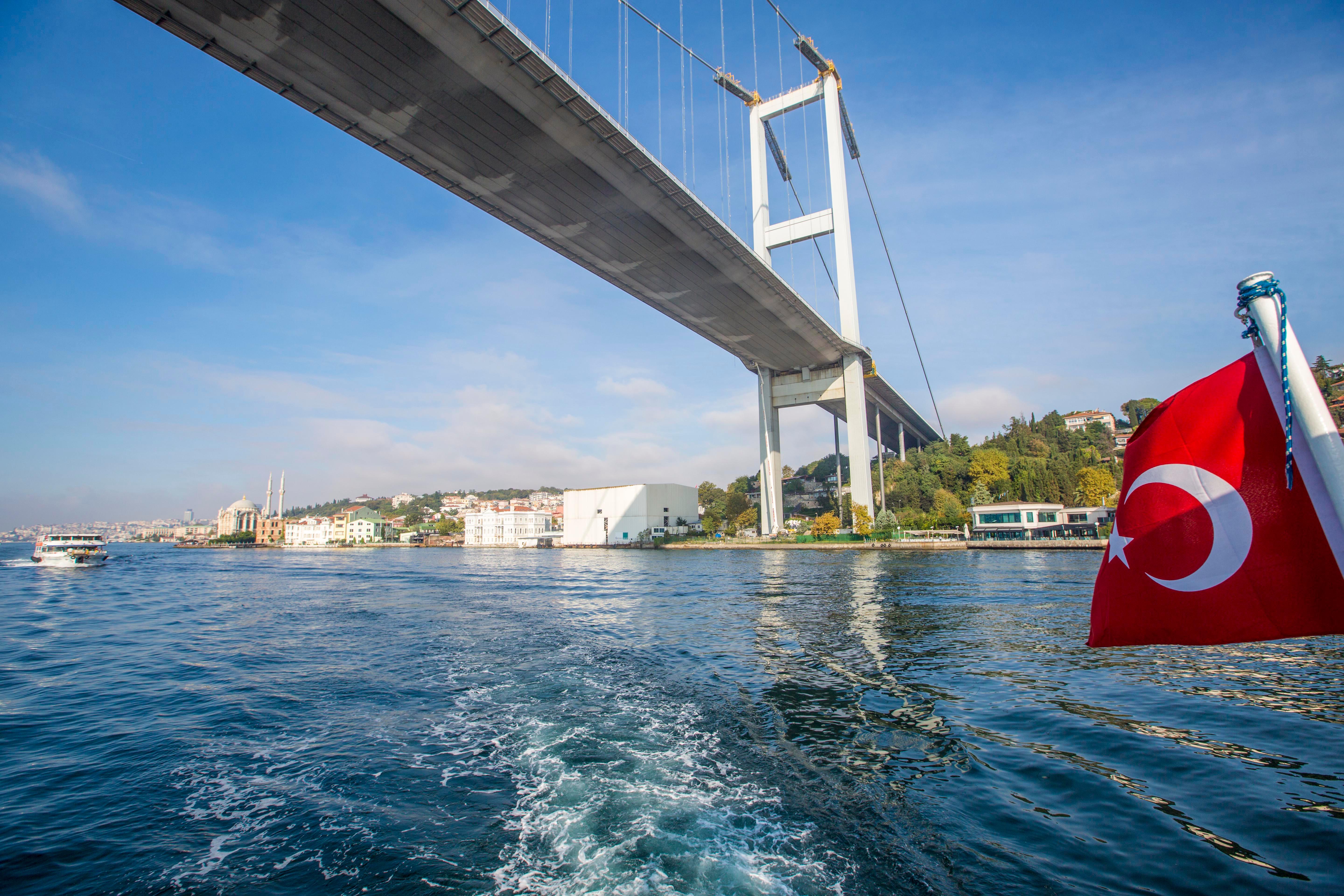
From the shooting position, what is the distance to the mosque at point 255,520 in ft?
322

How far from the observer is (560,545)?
239ft

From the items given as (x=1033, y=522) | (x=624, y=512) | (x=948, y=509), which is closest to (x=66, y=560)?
(x=624, y=512)

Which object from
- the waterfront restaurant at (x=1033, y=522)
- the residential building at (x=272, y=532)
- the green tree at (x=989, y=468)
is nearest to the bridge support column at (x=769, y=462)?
the waterfront restaurant at (x=1033, y=522)

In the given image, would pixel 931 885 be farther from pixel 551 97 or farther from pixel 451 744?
pixel 551 97

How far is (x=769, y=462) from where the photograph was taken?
47.2 metres

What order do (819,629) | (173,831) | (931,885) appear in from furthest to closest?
(819,629) < (173,831) < (931,885)

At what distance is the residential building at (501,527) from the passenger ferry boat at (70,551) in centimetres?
4863

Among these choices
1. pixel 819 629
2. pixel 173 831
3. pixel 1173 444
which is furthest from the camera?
pixel 819 629

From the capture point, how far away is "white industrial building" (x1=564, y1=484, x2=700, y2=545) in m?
59.9

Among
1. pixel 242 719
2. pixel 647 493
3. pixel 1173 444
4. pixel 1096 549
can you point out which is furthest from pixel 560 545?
pixel 1173 444

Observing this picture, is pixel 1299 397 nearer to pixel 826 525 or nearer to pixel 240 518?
pixel 826 525

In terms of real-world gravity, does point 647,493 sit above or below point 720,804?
above

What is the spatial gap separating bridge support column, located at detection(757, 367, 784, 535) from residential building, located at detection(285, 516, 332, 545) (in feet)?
254

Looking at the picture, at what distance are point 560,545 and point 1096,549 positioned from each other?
185ft
